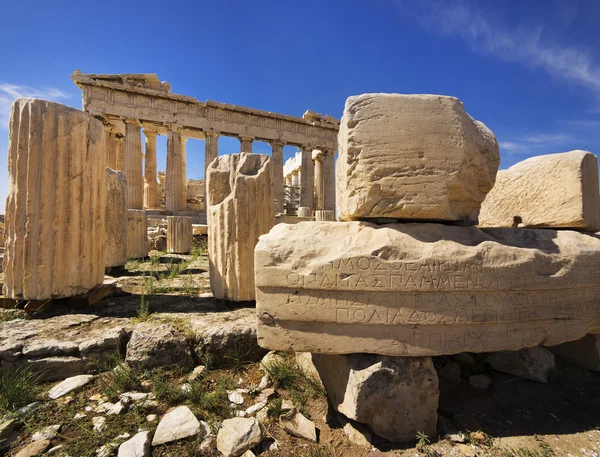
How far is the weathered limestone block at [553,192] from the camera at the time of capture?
Answer: 6.68 feet

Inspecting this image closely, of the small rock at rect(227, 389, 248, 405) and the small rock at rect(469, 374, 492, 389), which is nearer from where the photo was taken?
the small rock at rect(227, 389, 248, 405)

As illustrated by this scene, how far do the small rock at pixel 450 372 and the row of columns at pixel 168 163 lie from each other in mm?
10672

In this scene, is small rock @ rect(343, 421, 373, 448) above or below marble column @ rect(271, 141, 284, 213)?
below

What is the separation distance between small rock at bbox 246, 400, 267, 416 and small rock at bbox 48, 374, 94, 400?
1.21 m

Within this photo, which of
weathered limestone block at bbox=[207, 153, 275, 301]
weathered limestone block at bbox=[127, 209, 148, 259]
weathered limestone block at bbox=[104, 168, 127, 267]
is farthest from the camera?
weathered limestone block at bbox=[127, 209, 148, 259]

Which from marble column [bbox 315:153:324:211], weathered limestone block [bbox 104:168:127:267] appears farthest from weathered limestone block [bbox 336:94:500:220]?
marble column [bbox 315:153:324:211]

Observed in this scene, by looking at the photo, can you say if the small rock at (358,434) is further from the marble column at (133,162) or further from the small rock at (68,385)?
the marble column at (133,162)

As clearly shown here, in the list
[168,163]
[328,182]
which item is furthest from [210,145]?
[328,182]

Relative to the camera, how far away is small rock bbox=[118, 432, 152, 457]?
1.40 m

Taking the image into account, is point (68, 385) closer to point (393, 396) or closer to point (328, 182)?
point (393, 396)

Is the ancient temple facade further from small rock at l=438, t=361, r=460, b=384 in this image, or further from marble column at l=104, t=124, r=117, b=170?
small rock at l=438, t=361, r=460, b=384

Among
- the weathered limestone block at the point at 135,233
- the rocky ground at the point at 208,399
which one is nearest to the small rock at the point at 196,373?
the rocky ground at the point at 208,399

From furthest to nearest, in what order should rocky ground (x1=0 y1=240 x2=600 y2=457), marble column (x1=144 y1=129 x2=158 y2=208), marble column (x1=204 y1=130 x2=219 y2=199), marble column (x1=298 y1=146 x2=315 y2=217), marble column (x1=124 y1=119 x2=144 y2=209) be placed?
marble column (x1=298 y1=146 x2=315 y2=217), marble column (x1=144 y1=129 x2=158 y2=208), marble column (x1=204 y1=130 x2=219 y2=199), marble column (x1=124 y1=119 x2=144 y2=209), rocky ground (x1=0 y1=240 x2=600 y2=457)

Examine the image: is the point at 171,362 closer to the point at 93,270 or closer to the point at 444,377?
the point at 93,270
